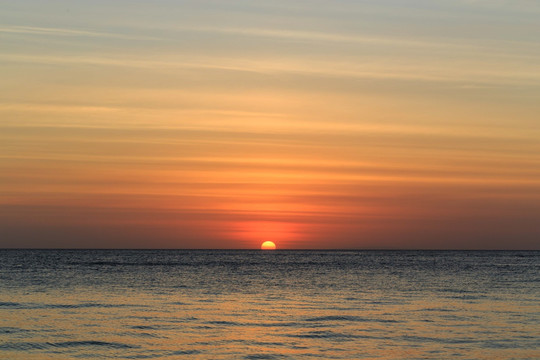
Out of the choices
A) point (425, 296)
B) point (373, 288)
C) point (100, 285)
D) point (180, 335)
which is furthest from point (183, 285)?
point (180, 335)

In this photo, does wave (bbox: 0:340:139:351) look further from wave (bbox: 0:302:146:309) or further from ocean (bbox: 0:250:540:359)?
wave (bbox: 0:302:146:309)

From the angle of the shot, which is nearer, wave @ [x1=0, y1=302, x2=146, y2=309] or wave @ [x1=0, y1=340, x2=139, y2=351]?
wave @ [x1=0, y1=340, x2=139, y2=351]

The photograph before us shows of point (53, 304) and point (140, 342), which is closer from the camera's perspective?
point (140, 342)

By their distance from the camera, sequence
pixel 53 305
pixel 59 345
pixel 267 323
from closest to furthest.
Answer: pixel 59 345 → pixel 267 323 → pixel 53 305

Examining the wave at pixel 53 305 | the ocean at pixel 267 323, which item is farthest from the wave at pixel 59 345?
the wave at pixel 53 305

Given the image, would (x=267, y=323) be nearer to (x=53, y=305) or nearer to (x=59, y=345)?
(x=59, y=345)

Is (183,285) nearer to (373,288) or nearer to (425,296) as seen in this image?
(373,288)

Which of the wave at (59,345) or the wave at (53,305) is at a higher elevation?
the wave at (53,305)

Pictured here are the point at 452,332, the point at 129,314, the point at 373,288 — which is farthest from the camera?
the point at 373,288

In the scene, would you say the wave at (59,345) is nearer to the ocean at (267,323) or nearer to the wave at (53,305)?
the ocean at (267,323)

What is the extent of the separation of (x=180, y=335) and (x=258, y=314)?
383 inches

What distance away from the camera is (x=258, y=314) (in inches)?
1764

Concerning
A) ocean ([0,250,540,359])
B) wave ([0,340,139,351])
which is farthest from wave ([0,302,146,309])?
wave ([0,340,139,351])

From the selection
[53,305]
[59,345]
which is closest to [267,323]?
[59,345]
